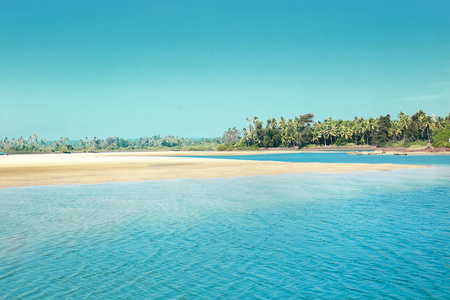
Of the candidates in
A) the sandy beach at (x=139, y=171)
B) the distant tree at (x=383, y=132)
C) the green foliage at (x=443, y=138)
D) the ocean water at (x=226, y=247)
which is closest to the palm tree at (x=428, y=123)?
the distant tree at (x=383, y=132)

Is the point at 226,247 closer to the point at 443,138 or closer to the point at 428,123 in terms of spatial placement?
the point at 443,138

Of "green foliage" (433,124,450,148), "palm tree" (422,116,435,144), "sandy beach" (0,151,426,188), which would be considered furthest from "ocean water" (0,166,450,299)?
"palm tree" (422,116,435,144)

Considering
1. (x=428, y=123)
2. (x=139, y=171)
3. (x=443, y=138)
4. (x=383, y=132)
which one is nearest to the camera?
(x=139, y=171)

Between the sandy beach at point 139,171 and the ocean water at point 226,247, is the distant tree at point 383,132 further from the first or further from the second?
the ocean water at point 226,247

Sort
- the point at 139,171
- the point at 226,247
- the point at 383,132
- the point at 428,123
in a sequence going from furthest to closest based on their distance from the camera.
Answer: the point at 383,132
the point at 428,123
the point at 139,171
the point at 226,247

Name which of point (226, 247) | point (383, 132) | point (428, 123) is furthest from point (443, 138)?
point (226, 247)

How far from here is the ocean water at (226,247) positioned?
12016 mm

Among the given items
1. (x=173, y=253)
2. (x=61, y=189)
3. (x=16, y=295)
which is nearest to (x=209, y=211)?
(x=173, y=253)

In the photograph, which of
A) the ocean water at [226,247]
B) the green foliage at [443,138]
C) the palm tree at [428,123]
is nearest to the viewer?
the ocean water at [226,247]

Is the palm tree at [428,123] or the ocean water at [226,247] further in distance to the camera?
the palm tree at [428,123]

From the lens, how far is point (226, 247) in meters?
16.4

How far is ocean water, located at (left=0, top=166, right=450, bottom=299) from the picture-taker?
12016 millimetres

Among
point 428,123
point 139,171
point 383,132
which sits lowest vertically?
point 139,171

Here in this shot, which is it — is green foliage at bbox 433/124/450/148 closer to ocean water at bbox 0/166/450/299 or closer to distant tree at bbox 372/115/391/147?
distant tree at bbox 372/115/391/147
